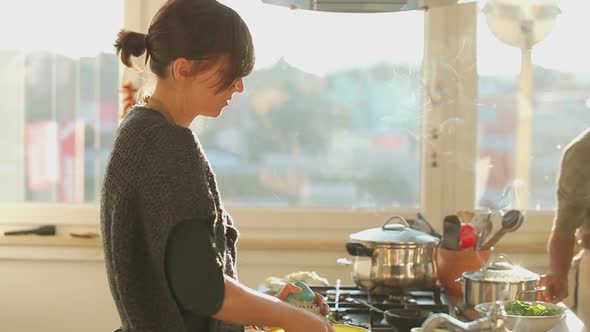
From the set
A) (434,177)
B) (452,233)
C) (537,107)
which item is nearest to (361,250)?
(452,233)

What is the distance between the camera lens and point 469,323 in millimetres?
1302

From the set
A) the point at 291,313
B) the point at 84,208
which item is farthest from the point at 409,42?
the point at 291,313

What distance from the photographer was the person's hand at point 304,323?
1.35m

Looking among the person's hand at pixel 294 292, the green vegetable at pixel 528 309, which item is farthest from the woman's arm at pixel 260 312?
the green vegetable at pixel 528 309

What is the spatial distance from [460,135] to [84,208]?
1.55 metres

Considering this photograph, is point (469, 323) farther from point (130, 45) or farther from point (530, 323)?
point (130, 45)

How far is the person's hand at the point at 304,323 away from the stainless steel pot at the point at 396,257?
792 mm

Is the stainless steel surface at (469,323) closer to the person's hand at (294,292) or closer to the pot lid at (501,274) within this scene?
the person's hand at (294,292)

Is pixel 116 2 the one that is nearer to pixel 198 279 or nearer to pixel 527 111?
pixel 527 111

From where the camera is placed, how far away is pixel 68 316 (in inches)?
133

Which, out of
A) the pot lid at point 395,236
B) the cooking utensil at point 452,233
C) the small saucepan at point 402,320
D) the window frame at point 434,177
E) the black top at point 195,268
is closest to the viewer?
the black top at point 195,268

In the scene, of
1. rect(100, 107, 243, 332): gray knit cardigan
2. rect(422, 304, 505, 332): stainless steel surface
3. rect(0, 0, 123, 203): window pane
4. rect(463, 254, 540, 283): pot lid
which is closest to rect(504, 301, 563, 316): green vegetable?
rect(463, 254, 540, 283): pot lid

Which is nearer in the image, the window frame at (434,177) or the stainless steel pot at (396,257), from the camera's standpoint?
the stainless steel pot at (396,257)

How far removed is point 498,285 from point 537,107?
1573mm
